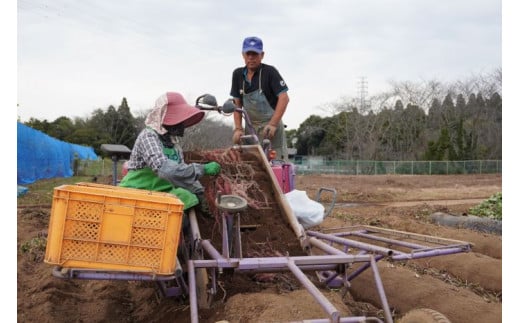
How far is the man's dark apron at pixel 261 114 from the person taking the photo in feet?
18.3

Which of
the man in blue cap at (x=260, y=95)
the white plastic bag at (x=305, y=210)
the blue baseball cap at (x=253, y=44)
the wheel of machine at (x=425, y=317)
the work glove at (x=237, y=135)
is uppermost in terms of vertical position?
the blue baseball cap at (x=253, y=44)

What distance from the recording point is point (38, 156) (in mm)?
18109

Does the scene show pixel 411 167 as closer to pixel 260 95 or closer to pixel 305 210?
pixel 260 95

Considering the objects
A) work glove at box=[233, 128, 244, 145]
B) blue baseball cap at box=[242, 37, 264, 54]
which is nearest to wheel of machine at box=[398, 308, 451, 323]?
work glove at box=[233, 128, 244, 145]

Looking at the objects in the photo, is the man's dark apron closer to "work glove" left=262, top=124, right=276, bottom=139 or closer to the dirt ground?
"work glove" left=262, top=124, right=276, bottom=139

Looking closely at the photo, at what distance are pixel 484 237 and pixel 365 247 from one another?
16.4ft

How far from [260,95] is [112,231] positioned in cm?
320

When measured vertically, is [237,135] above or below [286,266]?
above

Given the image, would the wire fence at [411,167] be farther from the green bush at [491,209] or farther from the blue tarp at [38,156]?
the green bush at [491,209]

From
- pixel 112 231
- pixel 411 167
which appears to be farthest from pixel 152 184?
pixel 411 167

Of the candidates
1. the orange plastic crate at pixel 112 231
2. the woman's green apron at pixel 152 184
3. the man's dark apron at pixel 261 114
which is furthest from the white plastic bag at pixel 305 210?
the orange plastic crate at pixel 112 231

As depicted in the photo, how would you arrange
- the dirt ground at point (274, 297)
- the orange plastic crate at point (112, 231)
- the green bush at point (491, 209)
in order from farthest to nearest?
the green bush at point (491, 209)
the dirt ground at point (274, 297)
the orange plastic crate at point (112, 231)

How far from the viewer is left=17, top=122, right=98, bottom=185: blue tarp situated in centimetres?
1599

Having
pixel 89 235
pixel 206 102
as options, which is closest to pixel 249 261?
pixel 89 235
